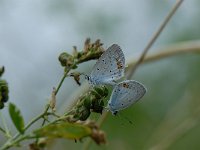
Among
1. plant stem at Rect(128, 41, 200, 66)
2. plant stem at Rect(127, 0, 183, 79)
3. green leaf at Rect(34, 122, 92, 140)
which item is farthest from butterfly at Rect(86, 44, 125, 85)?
plant stem at Rect(128, 41, 200, 66)

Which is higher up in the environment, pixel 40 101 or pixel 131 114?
pixel 40 101

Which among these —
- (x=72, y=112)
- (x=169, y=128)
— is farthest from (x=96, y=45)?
(x=169, y=128)

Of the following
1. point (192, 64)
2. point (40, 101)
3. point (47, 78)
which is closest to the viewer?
point (40, 101)

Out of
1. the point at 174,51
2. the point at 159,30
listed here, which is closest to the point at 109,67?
the point at 159,30

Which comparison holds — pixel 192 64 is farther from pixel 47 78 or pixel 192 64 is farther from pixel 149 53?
pixel 149 53

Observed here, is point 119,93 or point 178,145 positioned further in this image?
point 178,145

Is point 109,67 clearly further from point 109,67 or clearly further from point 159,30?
point 159,30
